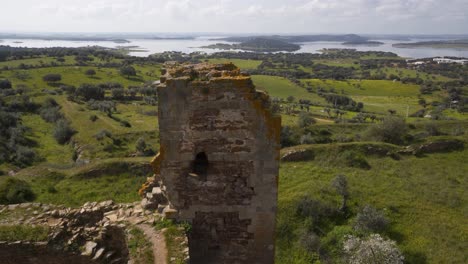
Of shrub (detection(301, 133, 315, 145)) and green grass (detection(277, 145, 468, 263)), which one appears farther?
shrub (detection(301, 133, 315, 145))

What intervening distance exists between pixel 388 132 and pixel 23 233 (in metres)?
34.1

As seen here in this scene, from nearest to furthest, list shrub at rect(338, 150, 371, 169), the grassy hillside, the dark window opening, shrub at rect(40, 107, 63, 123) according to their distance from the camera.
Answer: the dark window opening
the grassy hillside
shrub at rect(338, 150, 371, 169)
shrub at rect(40, 107, 63, 123)

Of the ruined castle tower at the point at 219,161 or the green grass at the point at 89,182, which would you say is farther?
the green grass at the point at 89,182

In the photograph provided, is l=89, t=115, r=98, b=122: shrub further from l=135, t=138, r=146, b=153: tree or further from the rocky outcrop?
the rocky outcrop

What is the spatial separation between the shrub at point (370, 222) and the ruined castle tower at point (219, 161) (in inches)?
425

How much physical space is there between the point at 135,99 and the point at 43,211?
5908 centimetres

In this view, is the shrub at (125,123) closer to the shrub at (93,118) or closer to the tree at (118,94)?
the shrub at (93,118)

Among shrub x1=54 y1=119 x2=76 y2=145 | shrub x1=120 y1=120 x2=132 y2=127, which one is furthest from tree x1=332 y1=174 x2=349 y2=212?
shrub x1=120 y1=120 x2=132 y2=127

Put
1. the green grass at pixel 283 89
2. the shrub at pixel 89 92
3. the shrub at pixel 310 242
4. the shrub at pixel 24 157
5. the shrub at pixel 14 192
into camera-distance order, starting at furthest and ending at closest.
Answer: the green grass at pixel 283 89
the shrub at pixel 89 92
the shrub at pixel 24 157
the shrub at pixel 14 192
the shrub at pixel 310 242

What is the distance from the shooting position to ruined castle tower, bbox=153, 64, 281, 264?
693 centimetres

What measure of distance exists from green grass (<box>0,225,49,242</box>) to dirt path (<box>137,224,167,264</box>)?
2168 mm

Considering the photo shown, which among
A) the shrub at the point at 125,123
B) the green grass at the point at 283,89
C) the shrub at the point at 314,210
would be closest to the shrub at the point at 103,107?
the shrub at the point at 125,123

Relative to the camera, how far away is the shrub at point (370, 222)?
55.4ft

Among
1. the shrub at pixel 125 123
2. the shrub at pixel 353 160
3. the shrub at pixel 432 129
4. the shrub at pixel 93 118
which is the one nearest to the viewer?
the shrub at pixel 353 160
